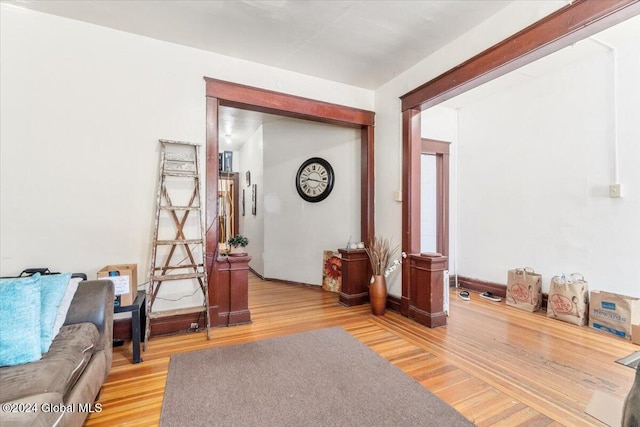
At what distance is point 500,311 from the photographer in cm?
367

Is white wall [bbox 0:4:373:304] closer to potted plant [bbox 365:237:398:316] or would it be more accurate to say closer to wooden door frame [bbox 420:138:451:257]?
potted plant [bbox 365:237:398:316]

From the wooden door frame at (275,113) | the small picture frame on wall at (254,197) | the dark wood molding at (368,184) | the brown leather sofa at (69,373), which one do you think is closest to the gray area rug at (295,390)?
the brown leather sofa at (69,373)

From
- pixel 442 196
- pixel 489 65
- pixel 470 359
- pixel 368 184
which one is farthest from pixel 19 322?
pixel 442 196

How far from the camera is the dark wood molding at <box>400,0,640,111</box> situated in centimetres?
194

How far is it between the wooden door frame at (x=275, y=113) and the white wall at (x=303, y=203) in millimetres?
365

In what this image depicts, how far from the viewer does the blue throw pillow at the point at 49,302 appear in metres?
1.64

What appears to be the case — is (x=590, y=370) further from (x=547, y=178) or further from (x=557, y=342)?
(x=547, y=178)

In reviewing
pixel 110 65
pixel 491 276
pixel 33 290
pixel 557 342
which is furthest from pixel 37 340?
pixel 491 276

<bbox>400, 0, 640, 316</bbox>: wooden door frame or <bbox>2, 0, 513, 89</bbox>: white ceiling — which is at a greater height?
<bbox>2, 0, 513, 89</bbox>: white ceiling

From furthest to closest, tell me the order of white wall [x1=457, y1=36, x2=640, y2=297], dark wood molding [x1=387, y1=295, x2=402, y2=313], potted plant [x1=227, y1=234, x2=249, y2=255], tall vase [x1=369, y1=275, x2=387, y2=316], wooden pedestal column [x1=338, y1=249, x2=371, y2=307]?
wooden pedestal column [x1=338, y1=249, x2=371, y2=307] → dark wood molding [x1=387, y1=295, x2=402, y2=313] → tall vase [x1=369, y1=275, x2=387, y2=316] → potted plant [x1=227, y1=234, x2=249, y2=255] → white wall [x1=457, y1=36, x2=640, y2=297]

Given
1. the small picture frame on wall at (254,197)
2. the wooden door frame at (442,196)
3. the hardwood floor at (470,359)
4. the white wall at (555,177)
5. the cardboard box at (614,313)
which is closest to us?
the hardwood floor at (470,359)

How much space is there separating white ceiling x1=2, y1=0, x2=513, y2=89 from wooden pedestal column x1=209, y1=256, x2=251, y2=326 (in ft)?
7.31

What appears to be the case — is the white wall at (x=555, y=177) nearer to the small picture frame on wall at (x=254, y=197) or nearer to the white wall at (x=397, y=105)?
the white wall at (x=397, y=105)

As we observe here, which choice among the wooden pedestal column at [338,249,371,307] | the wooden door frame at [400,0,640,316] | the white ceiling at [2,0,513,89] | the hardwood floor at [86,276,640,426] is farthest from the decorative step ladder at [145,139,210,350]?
the wooden door frame at [400,0,640,316]
